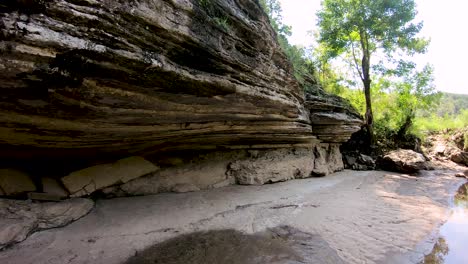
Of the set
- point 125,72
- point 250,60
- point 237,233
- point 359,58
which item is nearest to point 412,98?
point 359,58

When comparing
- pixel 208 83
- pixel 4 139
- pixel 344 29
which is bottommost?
pixel 4 139

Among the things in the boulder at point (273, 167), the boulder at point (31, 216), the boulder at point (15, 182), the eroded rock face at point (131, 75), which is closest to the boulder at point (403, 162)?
the boulder at point (273, 167)

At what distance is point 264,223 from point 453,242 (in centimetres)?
338

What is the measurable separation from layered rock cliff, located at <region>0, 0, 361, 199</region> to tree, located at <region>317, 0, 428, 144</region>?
7696mm

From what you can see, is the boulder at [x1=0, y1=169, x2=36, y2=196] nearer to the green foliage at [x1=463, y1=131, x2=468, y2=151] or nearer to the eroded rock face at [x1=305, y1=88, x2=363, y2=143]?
the eroded rock face at [x1=305, y1=88, x2=363, y2=143]

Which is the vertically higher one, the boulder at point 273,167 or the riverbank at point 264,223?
the boulder at point 273,167

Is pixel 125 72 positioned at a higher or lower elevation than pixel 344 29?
lower

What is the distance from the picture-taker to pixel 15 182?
481 centimetres

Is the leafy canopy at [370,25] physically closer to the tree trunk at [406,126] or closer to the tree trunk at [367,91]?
the tree trunk at [367,91]

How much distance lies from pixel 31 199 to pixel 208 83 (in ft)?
12.3

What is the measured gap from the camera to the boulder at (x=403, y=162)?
11430 mm

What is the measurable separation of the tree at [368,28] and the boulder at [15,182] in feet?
45.4

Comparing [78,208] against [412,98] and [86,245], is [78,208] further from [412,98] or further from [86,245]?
[412,98]

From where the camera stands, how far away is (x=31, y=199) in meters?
4.75
